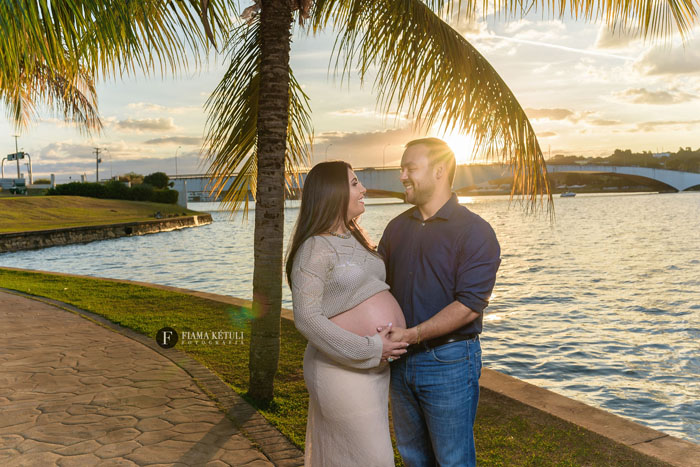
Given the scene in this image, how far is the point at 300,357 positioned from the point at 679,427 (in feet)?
15.0

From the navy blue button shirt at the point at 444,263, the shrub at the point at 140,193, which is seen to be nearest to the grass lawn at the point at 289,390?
the navy blue button shirt at the point at 444,263

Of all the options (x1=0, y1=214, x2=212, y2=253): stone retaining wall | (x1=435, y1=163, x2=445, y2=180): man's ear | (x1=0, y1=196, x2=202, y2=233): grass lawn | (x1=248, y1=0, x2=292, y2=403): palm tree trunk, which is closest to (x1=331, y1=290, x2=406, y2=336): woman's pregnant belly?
(x1=435, y1=163, x2=445, y2=180): man's ear

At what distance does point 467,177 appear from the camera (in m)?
22.0

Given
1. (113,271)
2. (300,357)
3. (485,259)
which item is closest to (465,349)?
(485,259)

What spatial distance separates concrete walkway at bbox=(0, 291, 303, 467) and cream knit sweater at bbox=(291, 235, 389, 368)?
79.9 inches

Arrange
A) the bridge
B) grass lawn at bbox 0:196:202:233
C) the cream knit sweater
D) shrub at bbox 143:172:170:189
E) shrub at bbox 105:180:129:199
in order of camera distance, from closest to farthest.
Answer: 1. the cream knit sweater
2. the bridge
3. grass lawn at bbox 0:196:202:233
4. shrub at bbox 105:180:129:199
5. shrub at bbox 143:172:170:189

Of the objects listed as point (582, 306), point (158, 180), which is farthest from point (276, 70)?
point (158, 180)

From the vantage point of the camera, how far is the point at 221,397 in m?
5.50

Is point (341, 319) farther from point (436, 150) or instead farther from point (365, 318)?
point (436, 150)

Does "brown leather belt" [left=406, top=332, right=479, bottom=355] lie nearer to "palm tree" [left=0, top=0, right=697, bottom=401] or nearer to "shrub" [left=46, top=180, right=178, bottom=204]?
"palm tree" [left=0, top=0, right=697, bottom=401]

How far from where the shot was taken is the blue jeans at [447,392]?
271 cm

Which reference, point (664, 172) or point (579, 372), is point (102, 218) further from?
point (664, 172)

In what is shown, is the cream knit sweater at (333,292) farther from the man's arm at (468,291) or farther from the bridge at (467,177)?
the bridge at (467,177)

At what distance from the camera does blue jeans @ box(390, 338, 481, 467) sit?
2705 millimetres
